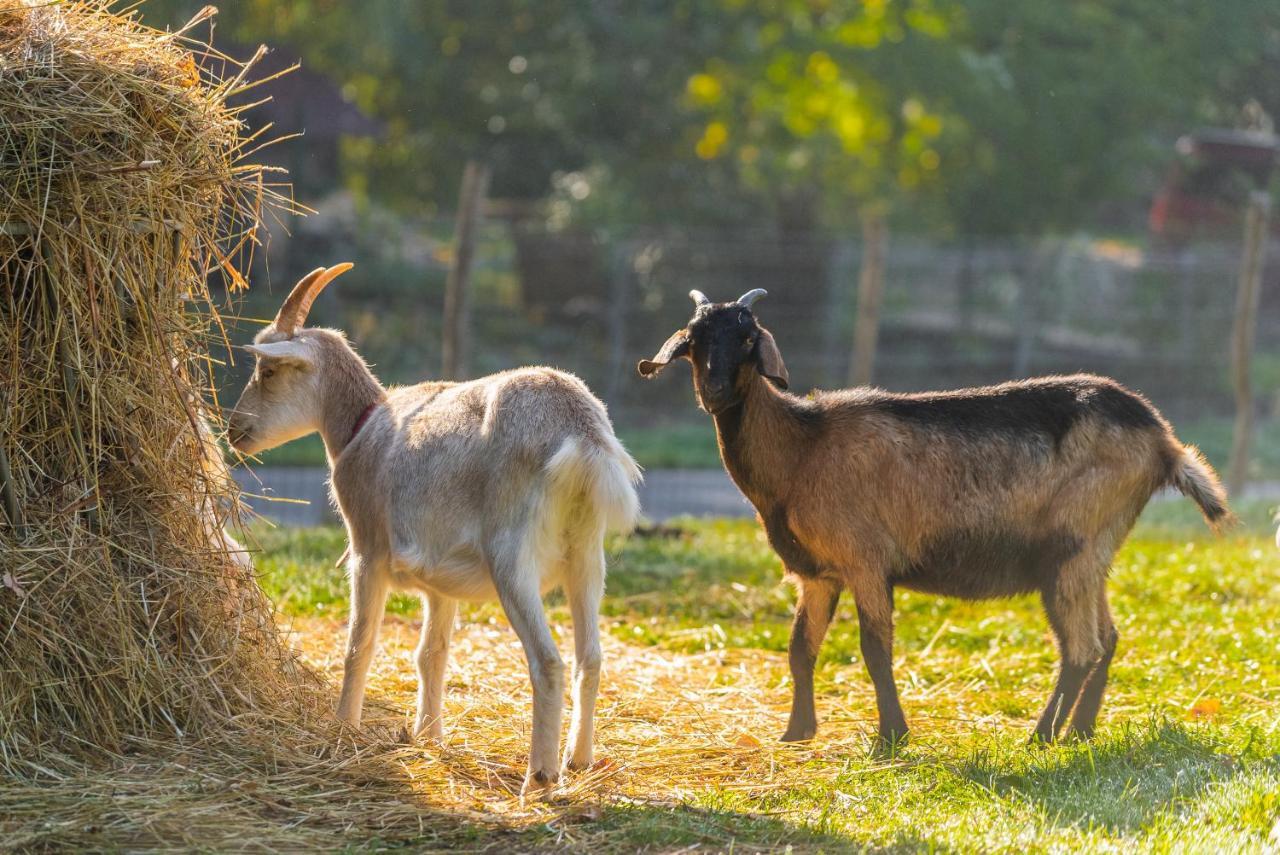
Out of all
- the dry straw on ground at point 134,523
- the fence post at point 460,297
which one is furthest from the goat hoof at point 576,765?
the fence post at point 460,297

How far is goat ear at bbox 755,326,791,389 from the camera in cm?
580

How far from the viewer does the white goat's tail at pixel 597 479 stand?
17.0 feet

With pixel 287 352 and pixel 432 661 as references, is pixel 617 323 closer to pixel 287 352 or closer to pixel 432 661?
pixel 287 352

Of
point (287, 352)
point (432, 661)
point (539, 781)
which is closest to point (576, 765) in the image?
point (539, 781)

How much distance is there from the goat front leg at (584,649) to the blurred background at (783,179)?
9.74m

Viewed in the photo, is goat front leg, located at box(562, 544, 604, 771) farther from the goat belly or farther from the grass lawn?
the goat belly

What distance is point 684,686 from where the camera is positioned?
6.94m

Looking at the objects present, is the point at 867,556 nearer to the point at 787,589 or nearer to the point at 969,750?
the point at 969,750

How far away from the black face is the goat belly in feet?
3.44

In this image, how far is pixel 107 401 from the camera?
5.38m

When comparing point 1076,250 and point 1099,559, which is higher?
point 1076,250

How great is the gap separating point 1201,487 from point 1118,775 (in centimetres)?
147

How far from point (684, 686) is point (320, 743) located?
2052 millimetres

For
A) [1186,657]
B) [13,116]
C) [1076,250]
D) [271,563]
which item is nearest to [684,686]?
[1186,657]
